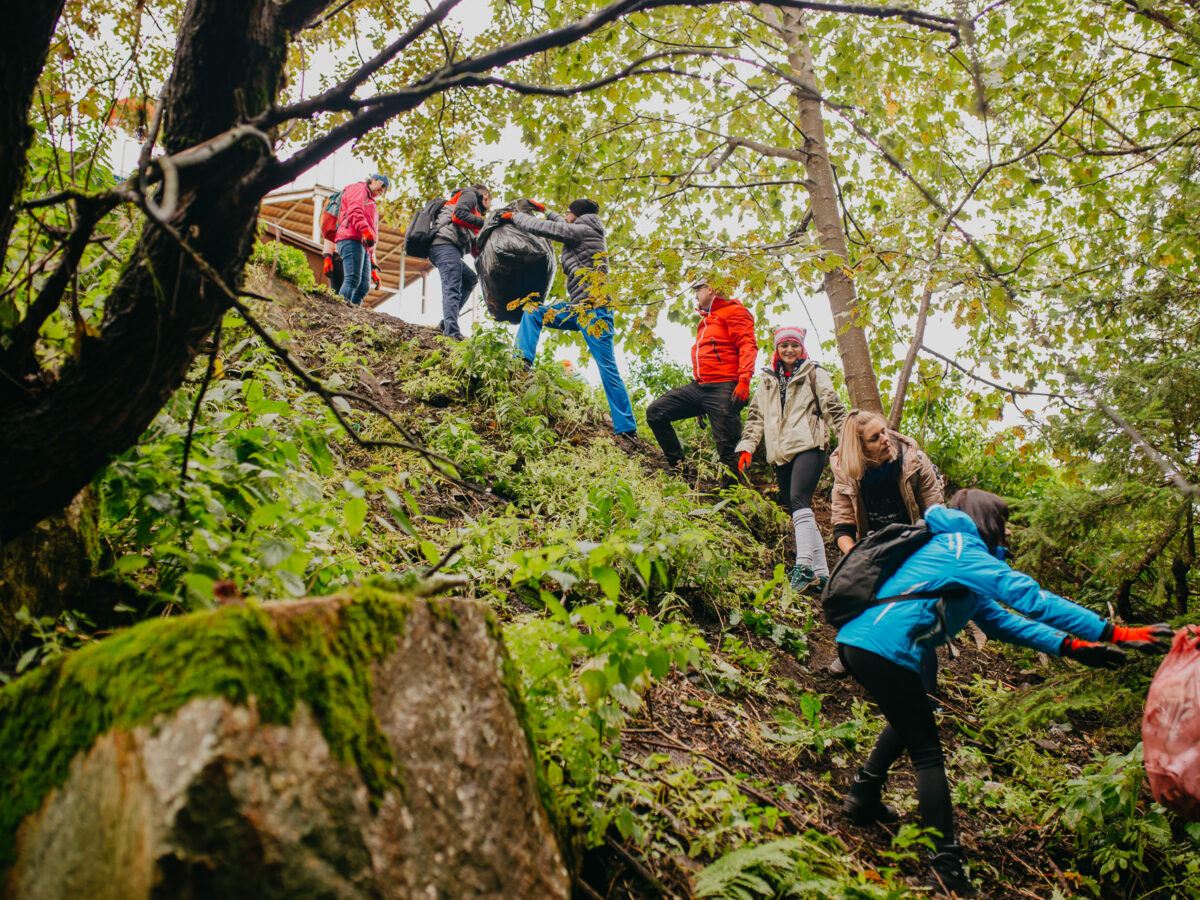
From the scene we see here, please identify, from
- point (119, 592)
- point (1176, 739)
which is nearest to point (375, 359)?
point (119, 592)

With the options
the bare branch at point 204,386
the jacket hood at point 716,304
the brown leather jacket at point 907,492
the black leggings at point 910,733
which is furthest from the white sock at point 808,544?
the bare branch at point 204,386

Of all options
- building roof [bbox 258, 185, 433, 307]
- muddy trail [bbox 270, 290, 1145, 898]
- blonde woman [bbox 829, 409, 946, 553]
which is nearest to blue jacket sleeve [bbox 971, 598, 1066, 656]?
muddy trail [bbox 270, 290, 1145, 898]

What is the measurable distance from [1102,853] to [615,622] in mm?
3017

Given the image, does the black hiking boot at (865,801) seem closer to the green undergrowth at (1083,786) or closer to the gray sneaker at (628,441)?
the green undergrowth at (1083,786)

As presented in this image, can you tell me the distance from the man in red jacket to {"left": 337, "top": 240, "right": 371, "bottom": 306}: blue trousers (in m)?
4.62

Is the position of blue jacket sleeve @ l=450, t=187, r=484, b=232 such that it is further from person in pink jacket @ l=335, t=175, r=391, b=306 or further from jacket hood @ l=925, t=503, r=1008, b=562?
jacket hood @ l=925, t=503, r=1008, b=562

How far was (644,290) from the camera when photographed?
5465mm

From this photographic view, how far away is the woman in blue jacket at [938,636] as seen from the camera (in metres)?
2.96

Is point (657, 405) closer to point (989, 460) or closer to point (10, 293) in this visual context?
point (989, 460)

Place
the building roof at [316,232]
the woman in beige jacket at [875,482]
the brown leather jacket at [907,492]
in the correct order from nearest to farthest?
the woman in beige jacket at [875,482]
the brown leather jacket at [907,492]
the building roof at [316,232]

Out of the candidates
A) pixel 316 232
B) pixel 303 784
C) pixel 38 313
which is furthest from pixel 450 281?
pixel 316 232

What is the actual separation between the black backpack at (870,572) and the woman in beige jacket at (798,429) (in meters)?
2.12

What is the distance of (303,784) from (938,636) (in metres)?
2.94

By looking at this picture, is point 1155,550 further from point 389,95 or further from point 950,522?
point 389,95
